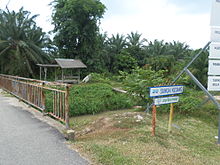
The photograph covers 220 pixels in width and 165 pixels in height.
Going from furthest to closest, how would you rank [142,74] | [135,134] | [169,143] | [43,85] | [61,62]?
[61,62], [142,74], [43,85], [135,134], [169,143]

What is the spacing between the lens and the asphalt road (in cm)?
279

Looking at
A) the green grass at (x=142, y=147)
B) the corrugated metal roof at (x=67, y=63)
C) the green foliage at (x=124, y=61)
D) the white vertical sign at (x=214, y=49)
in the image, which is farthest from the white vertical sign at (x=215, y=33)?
the green foliage at (x=124, y=61)

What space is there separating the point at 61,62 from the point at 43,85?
1242 cm

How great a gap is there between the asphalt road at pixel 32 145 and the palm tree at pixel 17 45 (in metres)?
13.8

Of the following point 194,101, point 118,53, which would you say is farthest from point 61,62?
point 194,101

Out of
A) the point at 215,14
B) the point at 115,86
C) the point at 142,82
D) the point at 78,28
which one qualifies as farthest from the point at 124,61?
the point at 215,14

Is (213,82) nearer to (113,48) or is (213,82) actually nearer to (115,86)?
(115,86)

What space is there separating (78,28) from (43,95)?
1651 cm

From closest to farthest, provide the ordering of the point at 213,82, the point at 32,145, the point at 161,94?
1. the point at 32,145
2. the point at 161,94
3. the point at 213,82

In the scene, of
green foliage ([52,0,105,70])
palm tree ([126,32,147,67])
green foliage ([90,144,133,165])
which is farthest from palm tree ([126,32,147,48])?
green foliage ([90,144,133,165])

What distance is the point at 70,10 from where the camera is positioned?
19703 mm

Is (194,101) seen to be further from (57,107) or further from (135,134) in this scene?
(57,107)

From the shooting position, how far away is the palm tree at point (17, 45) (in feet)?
56.5

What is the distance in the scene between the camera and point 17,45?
687 inches
